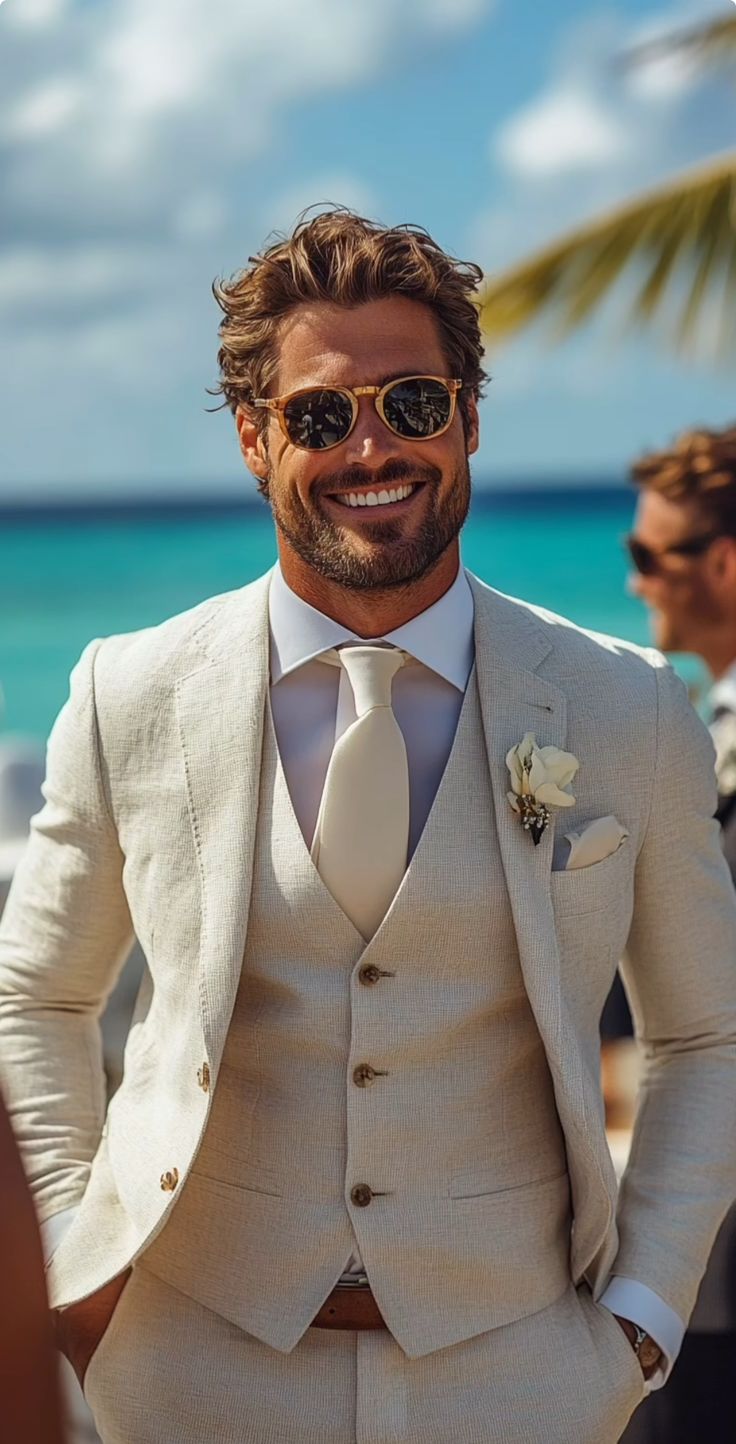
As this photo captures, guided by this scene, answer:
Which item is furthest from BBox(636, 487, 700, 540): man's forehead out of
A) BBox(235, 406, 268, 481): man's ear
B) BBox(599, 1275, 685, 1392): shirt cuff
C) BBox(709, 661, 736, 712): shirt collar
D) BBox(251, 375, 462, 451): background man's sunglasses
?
BBox(599, 1275, 685, 1392): shirt cuff

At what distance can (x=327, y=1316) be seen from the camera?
8.04 ft

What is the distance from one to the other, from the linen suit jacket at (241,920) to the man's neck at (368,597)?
3.4 inches

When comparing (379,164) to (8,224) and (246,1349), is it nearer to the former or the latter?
(8,224)

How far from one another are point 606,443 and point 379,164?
44.5 feet

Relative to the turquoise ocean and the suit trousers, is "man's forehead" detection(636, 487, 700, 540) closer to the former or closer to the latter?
the suit trousers

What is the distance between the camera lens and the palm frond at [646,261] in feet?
28.1

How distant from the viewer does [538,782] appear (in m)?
2.46

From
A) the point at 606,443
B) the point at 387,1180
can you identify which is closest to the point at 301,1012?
the point at 387,1180

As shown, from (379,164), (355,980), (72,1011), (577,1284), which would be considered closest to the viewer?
(355,980)

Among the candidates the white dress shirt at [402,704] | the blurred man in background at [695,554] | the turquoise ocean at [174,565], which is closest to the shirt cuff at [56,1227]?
the white dress shirt at [402,704]

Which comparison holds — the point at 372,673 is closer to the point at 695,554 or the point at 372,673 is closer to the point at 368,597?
the point at 368,597

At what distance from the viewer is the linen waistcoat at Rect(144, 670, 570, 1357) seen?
8.00 feet

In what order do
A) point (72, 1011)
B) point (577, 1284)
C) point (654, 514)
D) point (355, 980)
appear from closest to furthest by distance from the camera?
point (355, 980)
point (577, 1284)
point (72, 1011)
point (654, 514)

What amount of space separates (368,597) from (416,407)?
28 centimetres
